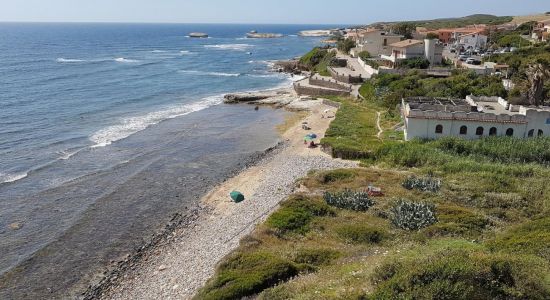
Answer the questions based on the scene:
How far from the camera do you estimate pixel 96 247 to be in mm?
26141

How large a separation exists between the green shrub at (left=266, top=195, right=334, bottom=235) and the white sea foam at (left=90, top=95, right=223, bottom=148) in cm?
2619

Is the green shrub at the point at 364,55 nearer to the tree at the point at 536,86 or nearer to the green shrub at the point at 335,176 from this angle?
the tree at the point at 536,86

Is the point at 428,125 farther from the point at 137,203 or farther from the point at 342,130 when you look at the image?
the point at 137,203

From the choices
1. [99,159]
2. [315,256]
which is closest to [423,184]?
[315,256]

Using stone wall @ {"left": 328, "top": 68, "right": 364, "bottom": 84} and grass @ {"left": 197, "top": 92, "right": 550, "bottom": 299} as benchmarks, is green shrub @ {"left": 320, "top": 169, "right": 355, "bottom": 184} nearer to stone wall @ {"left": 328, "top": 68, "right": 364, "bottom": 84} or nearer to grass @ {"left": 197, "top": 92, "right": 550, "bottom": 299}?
grass @ {"left": 197, "top": 92, "right": 550, "bottom": 299}

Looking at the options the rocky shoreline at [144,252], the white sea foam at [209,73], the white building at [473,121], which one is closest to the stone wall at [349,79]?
the white sea foam at [209,73]

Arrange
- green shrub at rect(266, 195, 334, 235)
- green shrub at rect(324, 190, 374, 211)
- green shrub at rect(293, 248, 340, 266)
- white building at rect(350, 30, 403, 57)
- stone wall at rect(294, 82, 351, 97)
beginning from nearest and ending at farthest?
green shrub at rect(293, 248, 340, 266)
green shrub at rect(266, 195, 334, 235)
green shrub at rect(324, 190, 374, 211)
stone wall at rect(294, 82, 351, 97)
white building at rect(350, 30, 403, 57)

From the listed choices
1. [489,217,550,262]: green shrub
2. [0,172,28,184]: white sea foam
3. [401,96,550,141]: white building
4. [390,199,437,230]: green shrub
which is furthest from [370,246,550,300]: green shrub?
[0,172,28,184]: white sea foam

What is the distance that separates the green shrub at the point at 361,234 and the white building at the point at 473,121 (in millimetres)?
18350

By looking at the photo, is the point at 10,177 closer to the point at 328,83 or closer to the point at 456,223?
the point at 456,223

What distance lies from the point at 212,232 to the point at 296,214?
5.05 metres

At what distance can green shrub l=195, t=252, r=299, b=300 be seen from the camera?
60.0ft

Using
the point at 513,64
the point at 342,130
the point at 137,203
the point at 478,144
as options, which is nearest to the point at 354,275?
the point at 137,203

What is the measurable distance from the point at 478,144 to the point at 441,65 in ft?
145
